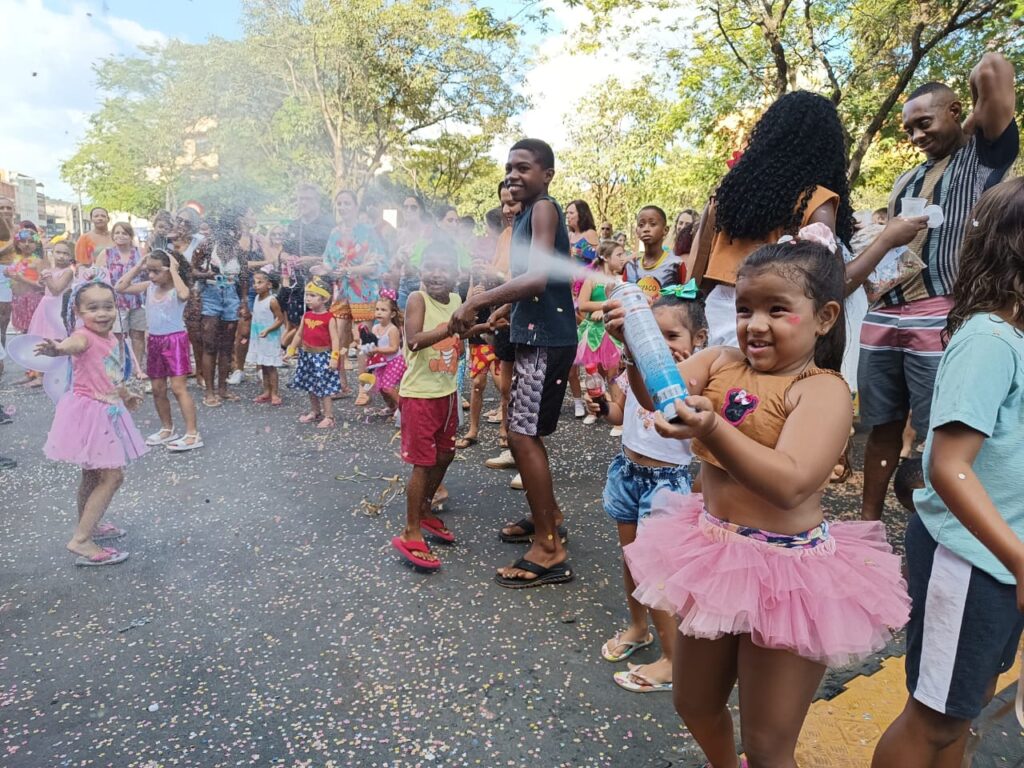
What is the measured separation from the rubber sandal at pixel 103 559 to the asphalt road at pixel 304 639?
50 mm

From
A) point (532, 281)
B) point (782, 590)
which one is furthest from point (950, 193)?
point (782, 590)

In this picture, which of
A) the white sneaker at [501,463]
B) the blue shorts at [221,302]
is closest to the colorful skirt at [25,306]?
the blue shorts at [221,302]

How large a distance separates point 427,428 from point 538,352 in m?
0.78

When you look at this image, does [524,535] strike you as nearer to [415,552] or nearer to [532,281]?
[415,552]

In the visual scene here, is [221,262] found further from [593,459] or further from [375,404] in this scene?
[593,459]

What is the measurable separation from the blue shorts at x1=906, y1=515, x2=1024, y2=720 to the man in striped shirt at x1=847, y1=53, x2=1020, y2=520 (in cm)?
164

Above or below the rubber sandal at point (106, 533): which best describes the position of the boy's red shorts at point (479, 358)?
above

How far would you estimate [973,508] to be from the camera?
4.84ft

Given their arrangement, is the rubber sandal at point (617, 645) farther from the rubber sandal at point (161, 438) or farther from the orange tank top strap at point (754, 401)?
the rubber sandal at point (161, 438)

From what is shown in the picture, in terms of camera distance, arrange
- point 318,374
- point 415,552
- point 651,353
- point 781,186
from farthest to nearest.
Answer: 1. point 318,374
2. point 415,552
3. point 781,186
4. point 651,353

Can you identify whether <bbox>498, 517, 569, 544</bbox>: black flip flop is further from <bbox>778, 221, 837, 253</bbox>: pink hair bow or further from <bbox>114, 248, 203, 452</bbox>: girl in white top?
<bbox>114, 248, 203, 452</bbox>: girl in white top

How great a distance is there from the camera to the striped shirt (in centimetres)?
316

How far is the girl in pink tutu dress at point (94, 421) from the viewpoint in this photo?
3631 millimetres

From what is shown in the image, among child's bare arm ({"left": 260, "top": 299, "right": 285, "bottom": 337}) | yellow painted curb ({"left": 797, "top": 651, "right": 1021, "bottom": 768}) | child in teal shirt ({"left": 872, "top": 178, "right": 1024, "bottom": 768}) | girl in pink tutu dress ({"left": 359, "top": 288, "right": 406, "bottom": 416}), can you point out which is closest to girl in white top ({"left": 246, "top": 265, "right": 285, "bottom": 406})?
child's bare arm ({"left": 260, "top": 299, "right": 285, "bottom": 337})
